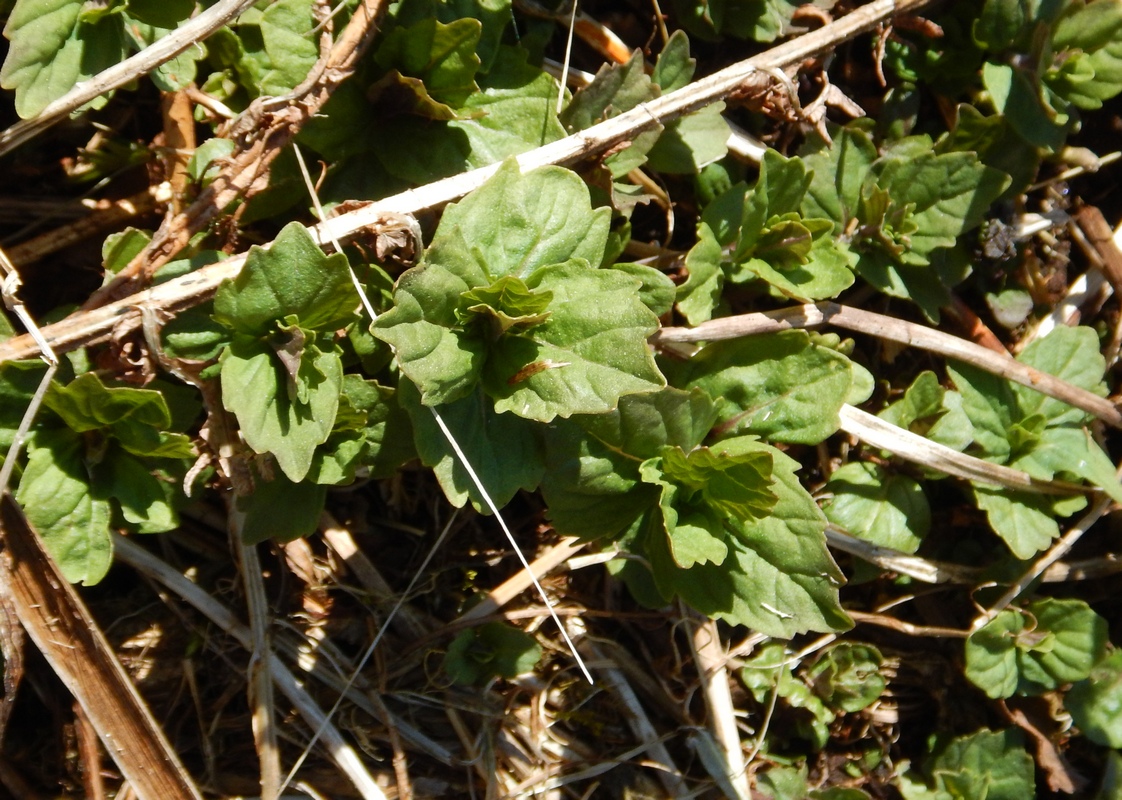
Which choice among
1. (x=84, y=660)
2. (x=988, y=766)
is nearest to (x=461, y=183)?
(x=84, y=660)

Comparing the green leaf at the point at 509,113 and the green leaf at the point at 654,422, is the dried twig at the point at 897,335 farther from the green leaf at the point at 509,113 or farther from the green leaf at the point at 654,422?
the green leaf at the point at 509,113

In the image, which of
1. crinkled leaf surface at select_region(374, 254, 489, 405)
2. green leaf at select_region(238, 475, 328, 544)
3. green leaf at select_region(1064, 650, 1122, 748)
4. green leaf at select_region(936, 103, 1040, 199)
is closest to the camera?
crinkled leaf surface at select_region(374, 254, 489, 405)

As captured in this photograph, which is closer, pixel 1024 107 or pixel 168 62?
pixel 168 62

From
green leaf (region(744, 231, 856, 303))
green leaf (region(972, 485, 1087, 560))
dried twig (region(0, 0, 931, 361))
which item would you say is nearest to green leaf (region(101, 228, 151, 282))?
dried twig (region(0, 0, 931, 361))

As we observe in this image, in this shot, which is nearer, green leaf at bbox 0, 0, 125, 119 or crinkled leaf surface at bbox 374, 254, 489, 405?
crinkled leaf surface at bbox 374, 254, 489, 405

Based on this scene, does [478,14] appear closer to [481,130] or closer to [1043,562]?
[481,130]

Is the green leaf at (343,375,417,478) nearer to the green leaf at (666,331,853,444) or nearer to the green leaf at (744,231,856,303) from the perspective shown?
the green leaf at (666,331,853,444)

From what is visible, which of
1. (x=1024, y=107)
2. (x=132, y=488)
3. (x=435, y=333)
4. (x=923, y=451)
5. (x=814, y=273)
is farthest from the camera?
(x=1024, y=107)
